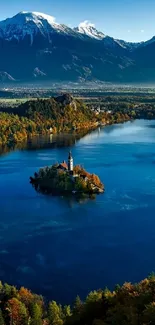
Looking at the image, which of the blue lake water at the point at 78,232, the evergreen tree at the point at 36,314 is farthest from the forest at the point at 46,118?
the evergreen tree at the point at 36,314

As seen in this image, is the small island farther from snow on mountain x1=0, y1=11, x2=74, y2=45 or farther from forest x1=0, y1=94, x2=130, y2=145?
snow on mountain x1=0, y1=11, x2=74, y2=45

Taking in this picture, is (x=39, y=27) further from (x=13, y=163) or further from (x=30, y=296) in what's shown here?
(x=30, y=296)

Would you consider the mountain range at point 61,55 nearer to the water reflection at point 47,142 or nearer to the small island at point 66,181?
the water reflection at point 47,142

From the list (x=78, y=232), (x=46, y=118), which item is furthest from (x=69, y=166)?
(x=46, y=118)

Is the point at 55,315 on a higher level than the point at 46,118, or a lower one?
lower

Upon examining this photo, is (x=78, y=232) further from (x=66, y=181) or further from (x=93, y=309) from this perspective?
(x=93, y=309)

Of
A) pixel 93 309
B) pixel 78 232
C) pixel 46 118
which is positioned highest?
pixel 46 118
